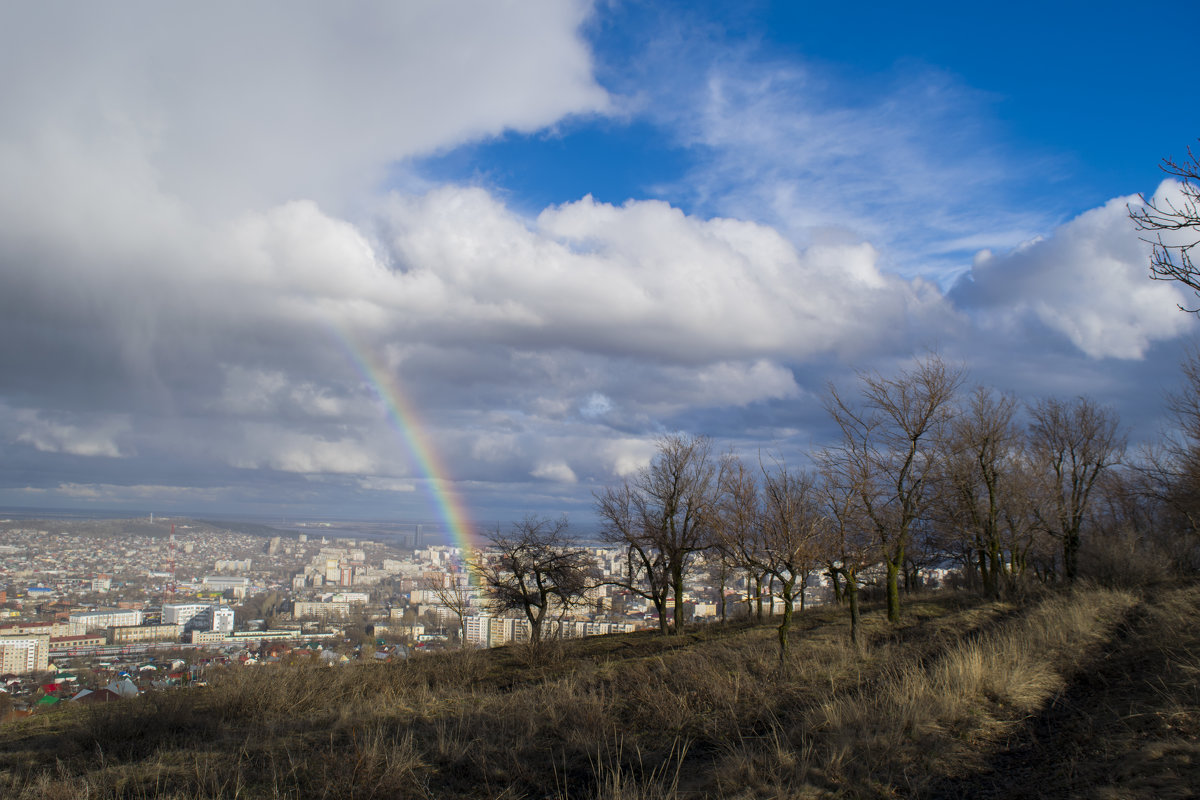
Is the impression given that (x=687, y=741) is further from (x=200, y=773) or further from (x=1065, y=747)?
(x=200, y=773)

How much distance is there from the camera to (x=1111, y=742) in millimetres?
5809

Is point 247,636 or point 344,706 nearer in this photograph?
point 344,706

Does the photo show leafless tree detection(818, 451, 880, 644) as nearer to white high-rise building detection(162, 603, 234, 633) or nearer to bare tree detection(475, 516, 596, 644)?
bare tree detection(475, 516, 596, 644)

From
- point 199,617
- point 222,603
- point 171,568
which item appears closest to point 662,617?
point 199,617

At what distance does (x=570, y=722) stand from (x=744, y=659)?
4864mm

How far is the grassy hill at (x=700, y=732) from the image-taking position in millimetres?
5414

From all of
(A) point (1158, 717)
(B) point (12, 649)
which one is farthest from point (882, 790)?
(B) point (12, 649)

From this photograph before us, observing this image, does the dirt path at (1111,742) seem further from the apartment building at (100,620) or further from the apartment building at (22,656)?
the apartment building at (100,620)

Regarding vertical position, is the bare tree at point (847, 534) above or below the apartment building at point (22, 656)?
above

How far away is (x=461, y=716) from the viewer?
8.28 metres

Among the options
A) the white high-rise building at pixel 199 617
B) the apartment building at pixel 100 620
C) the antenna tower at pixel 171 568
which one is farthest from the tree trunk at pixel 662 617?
the antenna tower at pixel 171 568

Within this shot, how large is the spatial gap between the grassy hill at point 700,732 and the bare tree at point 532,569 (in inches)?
490

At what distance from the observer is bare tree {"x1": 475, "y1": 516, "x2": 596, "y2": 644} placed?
24.8 metres

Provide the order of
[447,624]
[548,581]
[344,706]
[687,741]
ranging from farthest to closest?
[447,624]
[548,581]
[344,706]
[687,741]
